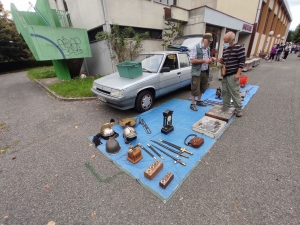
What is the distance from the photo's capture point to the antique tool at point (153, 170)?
2143 millimetres

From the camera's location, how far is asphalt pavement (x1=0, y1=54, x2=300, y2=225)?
1.73 m

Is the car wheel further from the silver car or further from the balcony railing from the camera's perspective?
the balcony railing

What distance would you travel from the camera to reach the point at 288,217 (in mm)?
1644

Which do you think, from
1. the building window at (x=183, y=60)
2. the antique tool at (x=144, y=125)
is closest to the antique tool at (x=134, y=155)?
the antique tool at (x=144, y=125)

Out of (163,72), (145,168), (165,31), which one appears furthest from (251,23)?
(145,168)

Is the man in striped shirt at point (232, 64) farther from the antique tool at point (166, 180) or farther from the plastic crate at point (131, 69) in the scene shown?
the antique tool at point (166, 180)

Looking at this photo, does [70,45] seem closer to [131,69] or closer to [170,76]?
[131,69]

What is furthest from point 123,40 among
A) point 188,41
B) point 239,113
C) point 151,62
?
point 239,113

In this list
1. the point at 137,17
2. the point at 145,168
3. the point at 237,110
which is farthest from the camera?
the point at 137,17

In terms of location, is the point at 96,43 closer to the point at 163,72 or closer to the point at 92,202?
the point at 163,72

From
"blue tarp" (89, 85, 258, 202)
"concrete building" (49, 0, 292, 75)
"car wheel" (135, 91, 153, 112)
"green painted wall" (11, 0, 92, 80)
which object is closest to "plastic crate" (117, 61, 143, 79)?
"car wheel" (135, 91, 153, 112)

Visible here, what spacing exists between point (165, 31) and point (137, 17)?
2.65 metres

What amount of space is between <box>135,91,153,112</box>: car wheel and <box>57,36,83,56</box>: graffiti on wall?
6.05 meters

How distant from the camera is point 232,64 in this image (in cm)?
337
